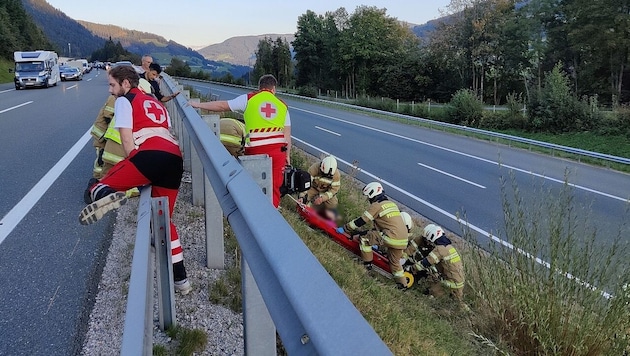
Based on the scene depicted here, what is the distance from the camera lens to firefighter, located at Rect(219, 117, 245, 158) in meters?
7.24

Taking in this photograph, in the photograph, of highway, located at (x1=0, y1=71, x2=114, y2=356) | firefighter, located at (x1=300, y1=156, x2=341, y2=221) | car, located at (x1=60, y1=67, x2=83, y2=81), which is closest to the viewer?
highway, located at (x1=0, y1=71, x2=114, y2=356)

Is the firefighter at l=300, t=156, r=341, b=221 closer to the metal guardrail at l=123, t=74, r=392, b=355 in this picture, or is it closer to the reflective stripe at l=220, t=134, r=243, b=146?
the reflective stripe at l=220, t=134, r=243, b=146

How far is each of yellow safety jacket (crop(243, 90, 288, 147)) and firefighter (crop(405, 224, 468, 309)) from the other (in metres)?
2.56

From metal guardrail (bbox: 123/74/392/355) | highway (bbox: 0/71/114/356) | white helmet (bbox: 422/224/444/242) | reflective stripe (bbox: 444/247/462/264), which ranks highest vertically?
metal guardrail (bbox: 123/74/392/355)

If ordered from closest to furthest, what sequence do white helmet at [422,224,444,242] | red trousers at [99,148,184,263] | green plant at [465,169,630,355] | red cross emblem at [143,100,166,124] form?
1. red trousers at [99,148,184,263]
2. green plant at [465,169,630,355]
3. red cross emblem at [143,100,166,124]
4. white helmet at [422,224,444,242]

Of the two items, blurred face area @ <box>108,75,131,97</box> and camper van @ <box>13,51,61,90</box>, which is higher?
camper van @ <box>13,51,61,90</box>

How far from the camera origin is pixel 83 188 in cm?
637

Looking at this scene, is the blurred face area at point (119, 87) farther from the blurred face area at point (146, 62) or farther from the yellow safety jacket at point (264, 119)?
the blurred face area at point (146, 62)

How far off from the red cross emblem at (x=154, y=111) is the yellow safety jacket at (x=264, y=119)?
2493mm

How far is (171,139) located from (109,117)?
2.86 meters

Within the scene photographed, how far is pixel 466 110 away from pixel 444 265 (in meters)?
24.1

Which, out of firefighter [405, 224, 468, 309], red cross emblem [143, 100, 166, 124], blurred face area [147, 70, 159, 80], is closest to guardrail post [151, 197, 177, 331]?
red cross emblem [143, 100, 166, 124]

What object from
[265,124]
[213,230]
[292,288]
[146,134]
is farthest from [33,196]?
[292,288]

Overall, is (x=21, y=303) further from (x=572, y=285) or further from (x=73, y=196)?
(x=572, y=285)
